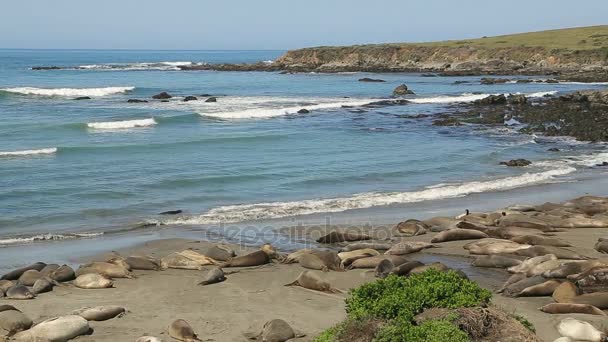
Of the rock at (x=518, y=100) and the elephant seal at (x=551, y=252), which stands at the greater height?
the elephant seal at (x=551, y=252)

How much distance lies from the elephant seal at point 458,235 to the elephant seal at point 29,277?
8033mm

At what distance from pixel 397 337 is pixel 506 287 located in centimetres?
535

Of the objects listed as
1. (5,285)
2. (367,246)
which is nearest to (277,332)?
(5,285)

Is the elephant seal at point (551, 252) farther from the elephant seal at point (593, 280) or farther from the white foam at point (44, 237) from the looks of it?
the white foam at point (44, 237)

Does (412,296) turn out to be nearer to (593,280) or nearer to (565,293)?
(565,293)

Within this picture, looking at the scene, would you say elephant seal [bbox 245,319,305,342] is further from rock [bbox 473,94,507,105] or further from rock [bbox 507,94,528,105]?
rock [bbox 473,94,507,105]

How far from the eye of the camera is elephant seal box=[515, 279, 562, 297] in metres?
11.6

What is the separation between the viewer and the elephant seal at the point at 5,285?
1219cm

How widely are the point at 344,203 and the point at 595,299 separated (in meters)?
10.8

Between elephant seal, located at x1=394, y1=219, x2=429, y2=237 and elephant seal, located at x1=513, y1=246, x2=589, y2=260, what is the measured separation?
9.51 feet

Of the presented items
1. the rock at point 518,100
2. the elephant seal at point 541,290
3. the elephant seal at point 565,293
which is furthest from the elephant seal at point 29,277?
the rock at point 518,100

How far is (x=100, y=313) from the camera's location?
1061cm

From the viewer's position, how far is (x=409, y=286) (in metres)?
8.26

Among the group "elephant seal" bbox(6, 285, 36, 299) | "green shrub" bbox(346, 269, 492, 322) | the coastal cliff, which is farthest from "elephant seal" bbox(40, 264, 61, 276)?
the coastal cliff
